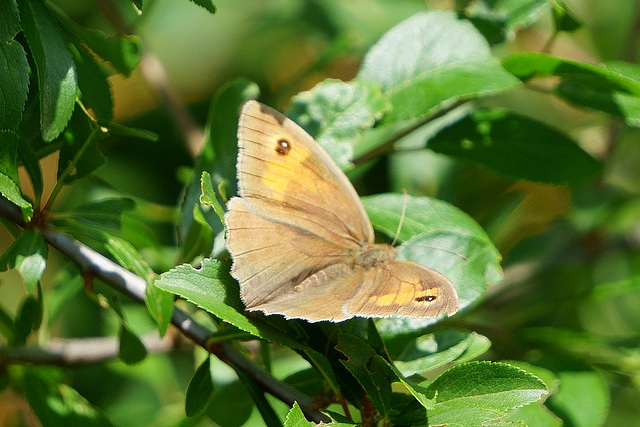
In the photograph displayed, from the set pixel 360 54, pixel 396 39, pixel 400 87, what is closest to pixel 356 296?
pixel 400 87

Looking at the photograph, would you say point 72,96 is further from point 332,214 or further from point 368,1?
point 368,1

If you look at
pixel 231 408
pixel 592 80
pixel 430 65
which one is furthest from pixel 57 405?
pixel 592 80

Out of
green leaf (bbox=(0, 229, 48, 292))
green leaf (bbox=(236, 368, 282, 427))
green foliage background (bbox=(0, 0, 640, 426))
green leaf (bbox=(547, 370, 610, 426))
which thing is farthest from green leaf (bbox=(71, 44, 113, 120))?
green leaf (bbox=(547, 370, 610, 426))

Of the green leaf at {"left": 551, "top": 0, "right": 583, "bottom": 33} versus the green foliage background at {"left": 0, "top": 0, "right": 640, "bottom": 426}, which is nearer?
the green foliage background at {"left": 0, "top": 0, "right": 640, "bottom": 426}

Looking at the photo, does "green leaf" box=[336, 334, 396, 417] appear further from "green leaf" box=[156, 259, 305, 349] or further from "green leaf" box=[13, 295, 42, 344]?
"green leaf" box=[13, 295, 42, 344]

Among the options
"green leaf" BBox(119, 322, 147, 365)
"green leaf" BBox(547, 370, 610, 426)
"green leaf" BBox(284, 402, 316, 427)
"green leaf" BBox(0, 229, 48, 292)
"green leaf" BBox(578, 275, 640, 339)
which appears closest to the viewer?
"green leaf" BBox(284, 402, 316, 427)
